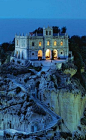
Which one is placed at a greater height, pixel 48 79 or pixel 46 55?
pixel 46 55

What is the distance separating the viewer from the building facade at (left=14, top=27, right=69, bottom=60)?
2616 inches

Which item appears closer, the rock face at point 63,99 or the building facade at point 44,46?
the rock face at point 63,99

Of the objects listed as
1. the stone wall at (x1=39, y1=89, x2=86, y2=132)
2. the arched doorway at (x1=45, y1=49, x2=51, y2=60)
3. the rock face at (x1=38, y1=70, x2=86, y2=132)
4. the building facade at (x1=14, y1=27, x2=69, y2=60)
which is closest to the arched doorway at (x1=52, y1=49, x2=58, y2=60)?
the building facade at (x1=14, y1=27, x2=69, y2=60)

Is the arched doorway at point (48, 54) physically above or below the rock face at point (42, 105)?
above

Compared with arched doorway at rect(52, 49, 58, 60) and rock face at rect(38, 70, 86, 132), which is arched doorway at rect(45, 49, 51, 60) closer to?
arched doorway at rect(52, 49, 58, 60)

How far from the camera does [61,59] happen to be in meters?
66.9

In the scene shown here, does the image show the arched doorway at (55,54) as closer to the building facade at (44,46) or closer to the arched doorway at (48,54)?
the building facade at (44,46)

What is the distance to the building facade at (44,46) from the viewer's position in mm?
66456

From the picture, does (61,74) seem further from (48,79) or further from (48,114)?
(48,114)

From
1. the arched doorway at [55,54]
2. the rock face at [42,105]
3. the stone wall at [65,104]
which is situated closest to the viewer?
the rock face at [42,105]

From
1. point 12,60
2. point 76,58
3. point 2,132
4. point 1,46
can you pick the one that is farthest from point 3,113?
point 1,46

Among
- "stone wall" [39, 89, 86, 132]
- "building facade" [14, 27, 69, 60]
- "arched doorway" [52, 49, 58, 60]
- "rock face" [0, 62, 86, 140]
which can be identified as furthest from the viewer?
"arched doorway" [52, 49, 58, 60]

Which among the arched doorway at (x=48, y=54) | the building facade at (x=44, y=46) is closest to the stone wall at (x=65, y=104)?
the building facade at (x=44, y=46)

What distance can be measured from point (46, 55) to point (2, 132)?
79.6 ft
